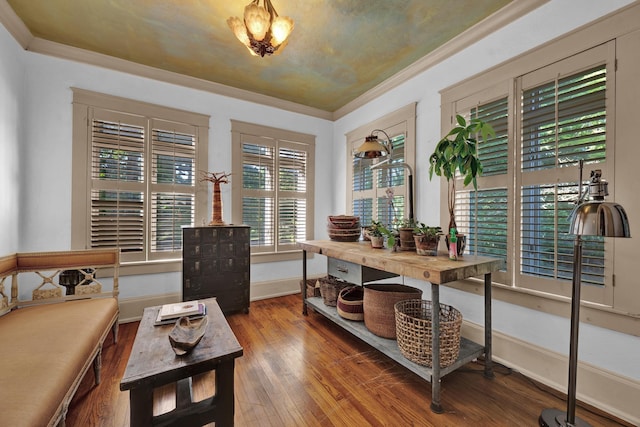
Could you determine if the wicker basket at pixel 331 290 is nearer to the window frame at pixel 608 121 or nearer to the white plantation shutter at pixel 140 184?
the window frame at pixel 608 121

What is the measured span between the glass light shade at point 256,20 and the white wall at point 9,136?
2.17 meters

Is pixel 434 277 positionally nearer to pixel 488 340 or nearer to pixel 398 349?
pixel 398 349

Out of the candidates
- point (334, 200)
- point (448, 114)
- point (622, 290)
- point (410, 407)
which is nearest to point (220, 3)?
point (448, 114)

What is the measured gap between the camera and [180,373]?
3.81ft

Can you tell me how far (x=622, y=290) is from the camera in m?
1.55

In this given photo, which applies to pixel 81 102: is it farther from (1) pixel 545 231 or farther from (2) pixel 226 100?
(1) pixel 545 231

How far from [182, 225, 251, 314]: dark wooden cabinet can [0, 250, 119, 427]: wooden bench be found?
0.65 metres

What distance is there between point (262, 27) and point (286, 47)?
88cm

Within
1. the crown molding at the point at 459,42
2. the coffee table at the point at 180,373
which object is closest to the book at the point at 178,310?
the coffee table at the point at 180,373

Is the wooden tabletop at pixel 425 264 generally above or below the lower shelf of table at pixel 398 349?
above

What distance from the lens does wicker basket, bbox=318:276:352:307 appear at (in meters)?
2.73

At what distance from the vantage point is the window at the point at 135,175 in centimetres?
272

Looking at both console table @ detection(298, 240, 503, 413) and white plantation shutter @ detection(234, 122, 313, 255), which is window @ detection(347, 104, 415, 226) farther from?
console table @ detection(298, 240, 503, 413)

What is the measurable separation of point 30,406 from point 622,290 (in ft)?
9.71
